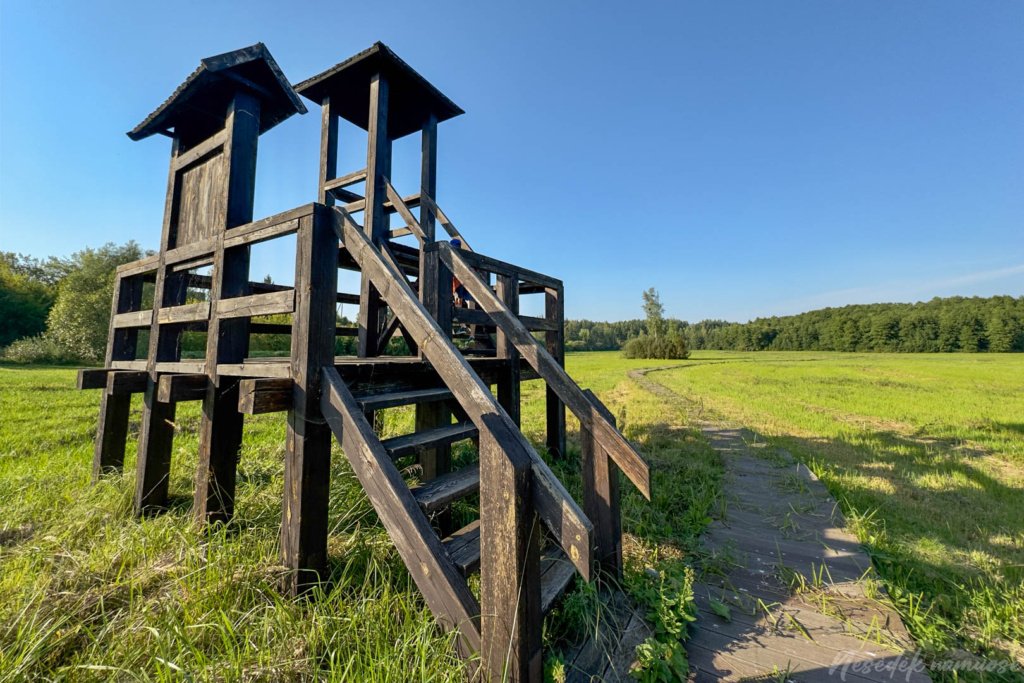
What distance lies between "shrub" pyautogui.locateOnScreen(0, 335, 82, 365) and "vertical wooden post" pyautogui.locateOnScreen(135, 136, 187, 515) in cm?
2791

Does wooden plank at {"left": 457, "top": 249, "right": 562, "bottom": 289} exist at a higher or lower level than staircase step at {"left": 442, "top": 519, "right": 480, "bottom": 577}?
higher

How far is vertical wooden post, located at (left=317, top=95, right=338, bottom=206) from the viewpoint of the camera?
512cm

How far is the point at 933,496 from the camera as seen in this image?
437 centimetres

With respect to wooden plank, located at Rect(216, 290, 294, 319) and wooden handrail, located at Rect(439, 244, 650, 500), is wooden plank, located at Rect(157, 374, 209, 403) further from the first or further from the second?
wooden handrail, located at Rect(439, 244, 650, 500)

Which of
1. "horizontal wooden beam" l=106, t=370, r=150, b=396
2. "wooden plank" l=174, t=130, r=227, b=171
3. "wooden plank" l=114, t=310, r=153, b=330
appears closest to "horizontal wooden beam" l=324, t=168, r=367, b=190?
"wooden plank" l=174, t=130, r=227, b=171

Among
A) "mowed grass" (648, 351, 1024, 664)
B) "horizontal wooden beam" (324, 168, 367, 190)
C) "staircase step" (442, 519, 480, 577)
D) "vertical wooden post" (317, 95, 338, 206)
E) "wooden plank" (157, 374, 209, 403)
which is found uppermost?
"vertical wooden post" (317, 95, 338, 206)

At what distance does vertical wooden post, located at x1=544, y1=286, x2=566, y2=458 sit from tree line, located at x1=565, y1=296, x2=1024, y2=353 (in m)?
46.3

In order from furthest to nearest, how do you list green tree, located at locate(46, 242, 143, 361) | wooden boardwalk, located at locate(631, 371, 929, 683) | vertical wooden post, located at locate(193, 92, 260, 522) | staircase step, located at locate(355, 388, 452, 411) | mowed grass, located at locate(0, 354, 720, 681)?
green tree, located at locate(46, 242, 143, 361) → vertical wooden post, located at locate(193, 92, 260, 522) → staircase step, located at locate(355, 388, 452, 411) → wooden boardwalk, located at locate(631, 371, 929, 683) → mowed grass, located at locate(0, 354, 720, 681)

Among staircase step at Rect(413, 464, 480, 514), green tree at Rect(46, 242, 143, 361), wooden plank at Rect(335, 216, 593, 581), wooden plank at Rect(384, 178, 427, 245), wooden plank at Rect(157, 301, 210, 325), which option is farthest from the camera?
green tree at Rect(46, 242, 143, 361)

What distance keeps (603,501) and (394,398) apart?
5.32 ft

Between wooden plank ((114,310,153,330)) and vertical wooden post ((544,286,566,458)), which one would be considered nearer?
wooden plank ((114,310,153,330))

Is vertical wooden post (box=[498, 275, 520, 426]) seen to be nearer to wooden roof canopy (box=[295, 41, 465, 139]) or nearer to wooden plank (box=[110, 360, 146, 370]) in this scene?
wooden roof canopy (box=[295, 41, 465, 139])

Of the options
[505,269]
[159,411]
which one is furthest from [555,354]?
[159,411]

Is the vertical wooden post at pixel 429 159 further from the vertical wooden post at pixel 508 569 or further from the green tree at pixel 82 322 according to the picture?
the green tree at pixel 82 322
